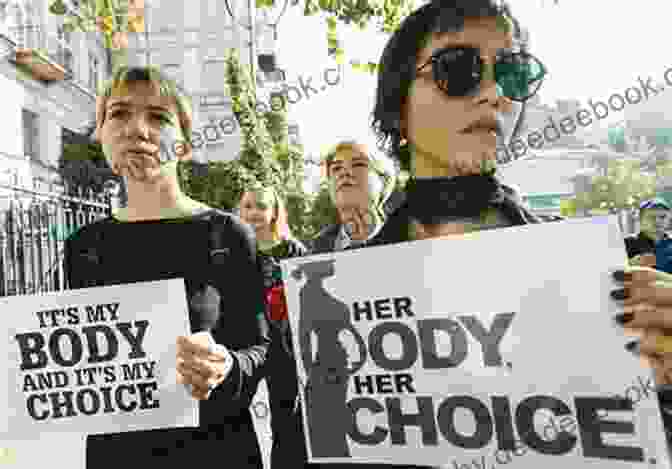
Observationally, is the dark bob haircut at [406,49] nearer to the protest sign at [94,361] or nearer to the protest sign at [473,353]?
the protest sign at [473,353]

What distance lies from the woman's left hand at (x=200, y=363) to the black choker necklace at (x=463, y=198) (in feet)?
2.01

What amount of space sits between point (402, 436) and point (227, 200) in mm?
1424

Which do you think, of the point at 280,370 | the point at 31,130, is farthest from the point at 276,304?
the point at 31,130

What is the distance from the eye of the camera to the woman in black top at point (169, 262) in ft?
6.08

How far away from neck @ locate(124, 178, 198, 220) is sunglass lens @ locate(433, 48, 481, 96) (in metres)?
0.77

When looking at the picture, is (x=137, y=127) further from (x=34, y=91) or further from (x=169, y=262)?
(x=34, y=91)

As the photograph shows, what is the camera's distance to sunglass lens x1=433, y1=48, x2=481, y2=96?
5.08 feet

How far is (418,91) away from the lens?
1.60 m

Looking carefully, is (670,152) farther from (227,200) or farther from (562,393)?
(227,200)

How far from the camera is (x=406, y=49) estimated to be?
1.63 meters

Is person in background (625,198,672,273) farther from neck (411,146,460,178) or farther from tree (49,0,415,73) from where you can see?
tree (49,0,415,73)

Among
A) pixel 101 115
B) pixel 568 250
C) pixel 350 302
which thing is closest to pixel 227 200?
pixel 101 115

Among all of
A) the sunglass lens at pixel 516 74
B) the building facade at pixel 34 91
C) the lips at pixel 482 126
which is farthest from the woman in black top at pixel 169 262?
the building facade at pixel 34 91

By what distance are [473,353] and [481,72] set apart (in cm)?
60
